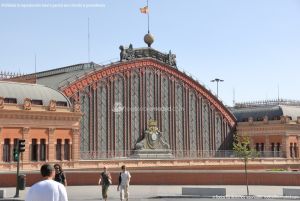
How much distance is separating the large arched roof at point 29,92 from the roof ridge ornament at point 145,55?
15.6 m

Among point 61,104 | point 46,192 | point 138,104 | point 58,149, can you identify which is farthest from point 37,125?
point 46,192

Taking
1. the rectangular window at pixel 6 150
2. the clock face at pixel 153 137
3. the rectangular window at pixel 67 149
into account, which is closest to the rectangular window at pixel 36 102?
→ the rectangular window at pixel 67 149

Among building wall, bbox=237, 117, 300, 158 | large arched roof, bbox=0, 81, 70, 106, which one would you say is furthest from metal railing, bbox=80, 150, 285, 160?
large arched roof, bbox=0, 81, 70, 106

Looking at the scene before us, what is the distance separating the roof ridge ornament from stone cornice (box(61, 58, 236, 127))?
3.49 feet

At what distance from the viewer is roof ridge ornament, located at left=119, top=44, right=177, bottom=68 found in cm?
7021

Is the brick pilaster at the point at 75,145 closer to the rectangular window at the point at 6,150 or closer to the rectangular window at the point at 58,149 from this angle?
the rectangular window at the point at 58,149

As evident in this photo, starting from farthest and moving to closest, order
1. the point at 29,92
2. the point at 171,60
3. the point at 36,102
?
the point at 171,60
the point at 29,92
the point at 36,102

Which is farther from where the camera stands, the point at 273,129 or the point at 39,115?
the point at 273,129

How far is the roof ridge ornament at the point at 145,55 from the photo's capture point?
70.2 metres

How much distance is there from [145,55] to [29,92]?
943 inches

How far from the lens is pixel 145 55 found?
7350 cm

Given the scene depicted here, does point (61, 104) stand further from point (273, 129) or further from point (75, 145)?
point (273, 129)

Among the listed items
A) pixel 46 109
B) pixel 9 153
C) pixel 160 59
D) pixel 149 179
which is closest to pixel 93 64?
pixel 160 59

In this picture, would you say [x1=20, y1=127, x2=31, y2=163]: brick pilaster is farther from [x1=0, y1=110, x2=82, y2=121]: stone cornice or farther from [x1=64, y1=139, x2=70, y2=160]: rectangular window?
[x1=64, y1=139, x2=70, y2=160]: rectangular window
